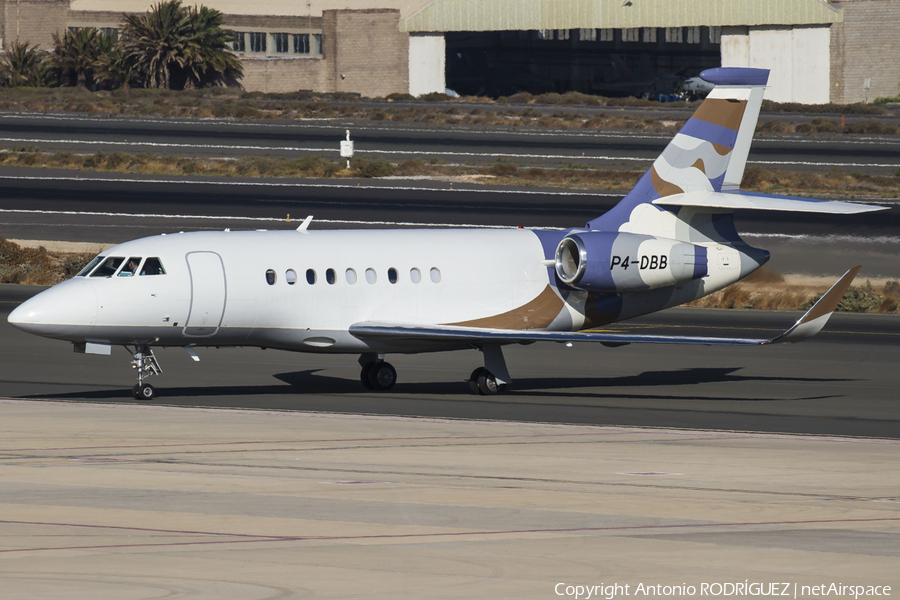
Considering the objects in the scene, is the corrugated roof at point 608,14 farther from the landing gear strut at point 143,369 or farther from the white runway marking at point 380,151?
the landing gear strut at point 143,369

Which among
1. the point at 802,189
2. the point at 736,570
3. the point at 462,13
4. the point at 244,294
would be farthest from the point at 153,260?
the point at 462,13

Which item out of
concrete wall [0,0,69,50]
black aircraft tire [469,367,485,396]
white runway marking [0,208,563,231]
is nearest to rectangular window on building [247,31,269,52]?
concrete wall [0,0,69,50]

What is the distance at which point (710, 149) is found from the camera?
27766mm

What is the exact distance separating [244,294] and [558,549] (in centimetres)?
1327

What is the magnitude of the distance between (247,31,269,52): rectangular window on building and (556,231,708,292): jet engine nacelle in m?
103

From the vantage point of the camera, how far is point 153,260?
A: 23641 millimetres

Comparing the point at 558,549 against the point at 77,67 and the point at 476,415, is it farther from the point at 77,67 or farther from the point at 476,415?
the point at 77,67

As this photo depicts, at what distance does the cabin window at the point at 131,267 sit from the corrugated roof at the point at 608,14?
88441mm

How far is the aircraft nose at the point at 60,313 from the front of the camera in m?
22.1

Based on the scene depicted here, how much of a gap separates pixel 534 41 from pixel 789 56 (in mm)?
41841

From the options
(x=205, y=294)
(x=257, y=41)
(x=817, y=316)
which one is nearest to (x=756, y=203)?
(x=817, y=316)

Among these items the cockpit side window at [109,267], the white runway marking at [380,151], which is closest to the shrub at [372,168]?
the white runway marking at [380,151]

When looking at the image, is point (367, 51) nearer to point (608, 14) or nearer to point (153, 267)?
point (608, 14)

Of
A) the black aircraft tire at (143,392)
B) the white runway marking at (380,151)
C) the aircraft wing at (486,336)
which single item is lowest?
the black aircraft tire at (143,392)
